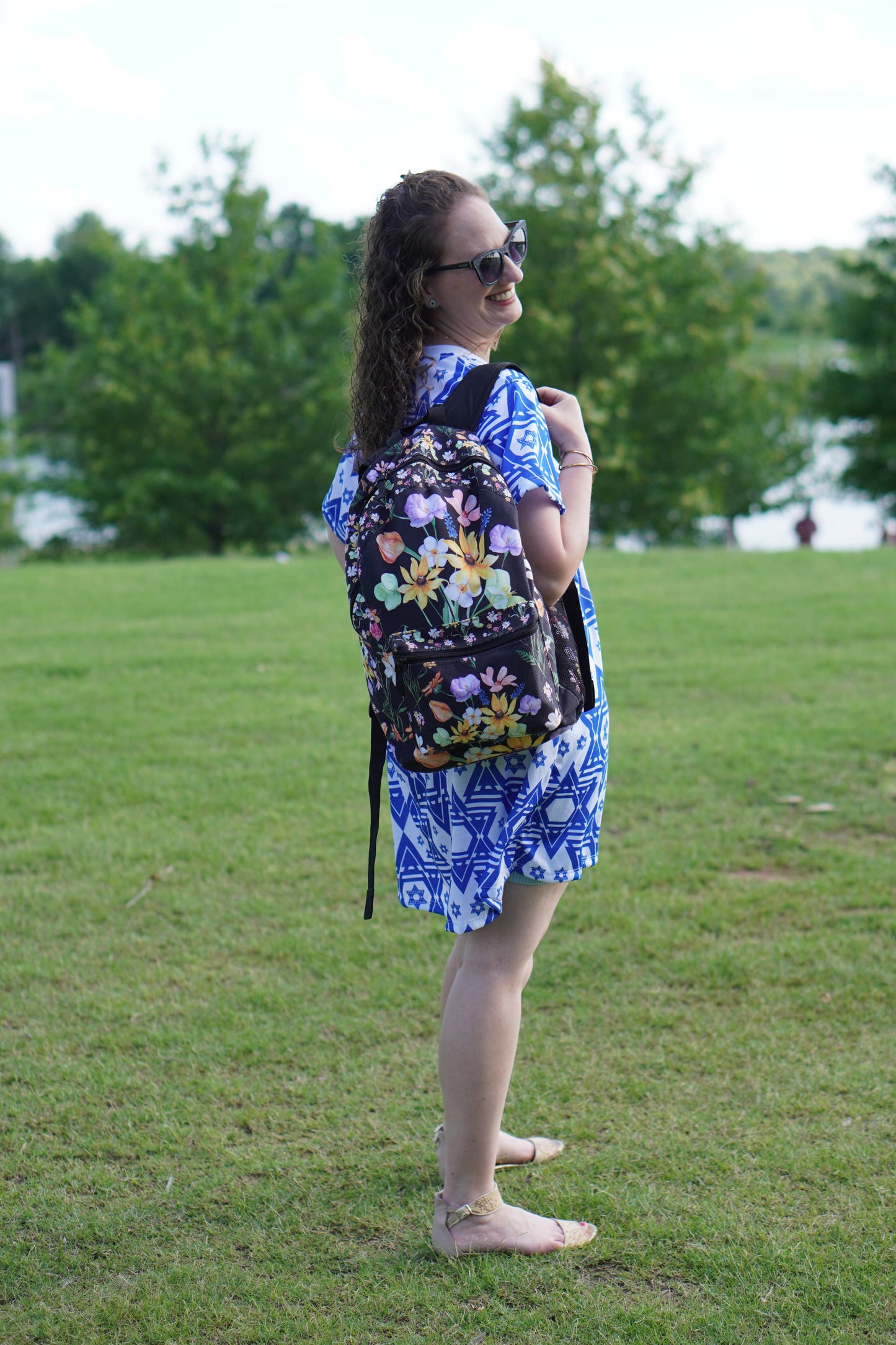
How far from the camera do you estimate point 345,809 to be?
4926 mm

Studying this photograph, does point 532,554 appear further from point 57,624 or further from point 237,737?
point 57,624

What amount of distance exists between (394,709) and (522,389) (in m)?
0.61

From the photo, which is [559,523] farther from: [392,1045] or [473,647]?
[392,1045]

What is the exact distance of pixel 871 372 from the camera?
27.3m

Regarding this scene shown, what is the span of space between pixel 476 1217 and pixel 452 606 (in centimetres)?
125

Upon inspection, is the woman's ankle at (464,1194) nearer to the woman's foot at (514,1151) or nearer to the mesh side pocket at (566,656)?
the woman's foot at (514,1151)

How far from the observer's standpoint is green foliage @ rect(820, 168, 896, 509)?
89.2 feet

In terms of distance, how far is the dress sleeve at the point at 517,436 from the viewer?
80.4 inches

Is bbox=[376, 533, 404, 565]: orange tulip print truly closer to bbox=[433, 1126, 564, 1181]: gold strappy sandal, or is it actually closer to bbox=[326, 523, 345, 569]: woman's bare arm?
bbox=[326, 523, 345, 569]: woman's bare arm

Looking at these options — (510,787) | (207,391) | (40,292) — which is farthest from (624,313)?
(40,292)

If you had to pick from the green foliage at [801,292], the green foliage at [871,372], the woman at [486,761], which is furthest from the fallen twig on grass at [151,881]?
the green foliage at [801,292]

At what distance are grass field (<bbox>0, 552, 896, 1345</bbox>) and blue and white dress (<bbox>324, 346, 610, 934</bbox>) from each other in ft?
2.51

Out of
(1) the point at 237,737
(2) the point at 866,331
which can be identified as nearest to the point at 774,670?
(1) the point at 237,737

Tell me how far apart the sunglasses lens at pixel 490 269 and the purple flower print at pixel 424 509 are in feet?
1.48
